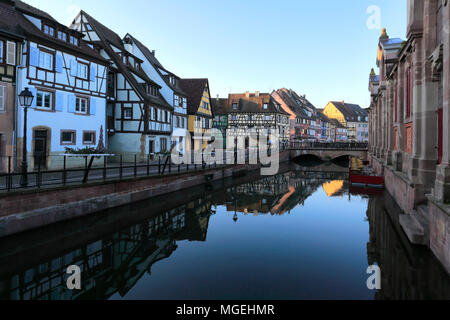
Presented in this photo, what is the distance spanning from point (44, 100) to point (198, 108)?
937 inches

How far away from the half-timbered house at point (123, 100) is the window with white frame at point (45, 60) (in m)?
7.26

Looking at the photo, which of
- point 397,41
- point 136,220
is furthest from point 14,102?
point 397,41

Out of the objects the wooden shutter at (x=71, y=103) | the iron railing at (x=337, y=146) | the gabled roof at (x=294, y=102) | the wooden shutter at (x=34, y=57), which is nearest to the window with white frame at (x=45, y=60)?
the wooden shutter at (x=34, y=57)

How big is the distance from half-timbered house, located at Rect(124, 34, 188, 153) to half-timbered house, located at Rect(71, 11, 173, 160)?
134 inches

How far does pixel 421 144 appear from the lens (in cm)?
1388

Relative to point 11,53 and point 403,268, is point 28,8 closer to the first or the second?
point 11,53

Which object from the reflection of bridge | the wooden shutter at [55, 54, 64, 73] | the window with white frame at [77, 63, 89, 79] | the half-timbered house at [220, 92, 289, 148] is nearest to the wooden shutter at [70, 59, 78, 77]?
the window with white frame at [77, 63, 89, 79]

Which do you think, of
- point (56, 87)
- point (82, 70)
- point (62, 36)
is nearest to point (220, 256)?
point (56, 87)

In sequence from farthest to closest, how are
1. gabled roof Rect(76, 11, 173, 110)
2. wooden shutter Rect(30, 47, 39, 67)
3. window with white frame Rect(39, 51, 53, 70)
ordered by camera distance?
1. gabled roof Rect(76, 11, 173, 110)
2. window with white frame Rect(39, 51, 53, 70)
3. wooden shutter Rect(30, 47, 39, 67)

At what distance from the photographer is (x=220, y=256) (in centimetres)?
1080

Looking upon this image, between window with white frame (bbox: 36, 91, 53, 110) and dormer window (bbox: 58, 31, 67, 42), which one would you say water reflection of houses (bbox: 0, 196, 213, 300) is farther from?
dormer window (bbox: 58, 31, 67, 42)

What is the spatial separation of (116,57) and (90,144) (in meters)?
8.73

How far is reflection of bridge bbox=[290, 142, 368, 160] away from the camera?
2069 inches
